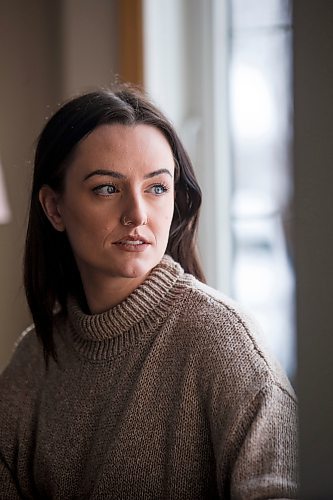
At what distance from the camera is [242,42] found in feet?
8.13

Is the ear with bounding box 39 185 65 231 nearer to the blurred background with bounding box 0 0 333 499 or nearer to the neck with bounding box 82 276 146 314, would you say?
the neck with bounding box 82 276 146 314

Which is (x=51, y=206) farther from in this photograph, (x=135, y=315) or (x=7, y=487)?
(x=7, y=487)

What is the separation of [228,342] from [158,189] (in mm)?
323

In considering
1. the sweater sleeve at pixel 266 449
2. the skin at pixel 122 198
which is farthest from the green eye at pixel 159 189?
the sweater sleeve at pixel 266 449

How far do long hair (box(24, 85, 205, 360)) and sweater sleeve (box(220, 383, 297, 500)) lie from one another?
490mm

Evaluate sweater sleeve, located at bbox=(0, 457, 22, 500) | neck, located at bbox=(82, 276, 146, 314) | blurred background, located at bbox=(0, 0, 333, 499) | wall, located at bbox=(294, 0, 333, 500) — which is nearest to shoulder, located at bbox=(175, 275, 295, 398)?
neck, located at bbox=(82, 276, 146, 314)

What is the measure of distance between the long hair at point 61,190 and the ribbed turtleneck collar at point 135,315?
0.12 metres

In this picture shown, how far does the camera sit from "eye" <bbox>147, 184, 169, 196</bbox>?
1553 mm

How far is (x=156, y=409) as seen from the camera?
4.91 feet

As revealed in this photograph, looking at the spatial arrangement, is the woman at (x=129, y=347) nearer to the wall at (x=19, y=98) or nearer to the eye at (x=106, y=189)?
the eye at (x=106, y=189)

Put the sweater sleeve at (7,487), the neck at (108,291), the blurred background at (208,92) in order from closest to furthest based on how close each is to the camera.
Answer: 1. the neck at (108,291)
2. the sweater sleeve at (7,487)
3. the blurred background at (208,92)

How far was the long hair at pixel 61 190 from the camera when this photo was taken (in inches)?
62.6

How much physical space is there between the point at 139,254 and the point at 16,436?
54 centimetres

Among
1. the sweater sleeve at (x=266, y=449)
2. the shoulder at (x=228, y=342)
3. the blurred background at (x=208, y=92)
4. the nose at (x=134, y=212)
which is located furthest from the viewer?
the blurred background at (x=208, y=92)
